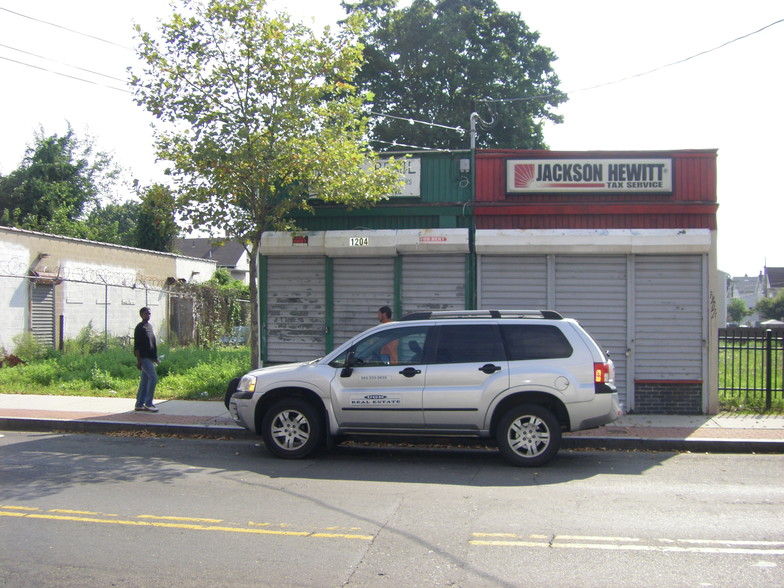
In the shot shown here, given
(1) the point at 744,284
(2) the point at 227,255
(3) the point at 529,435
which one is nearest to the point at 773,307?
(2) the point at 227,255

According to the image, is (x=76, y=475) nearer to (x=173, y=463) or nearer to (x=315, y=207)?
(x=173, y=463)

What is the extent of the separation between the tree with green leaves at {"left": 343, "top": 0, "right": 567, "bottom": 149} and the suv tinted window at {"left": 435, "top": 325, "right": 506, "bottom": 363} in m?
21.4

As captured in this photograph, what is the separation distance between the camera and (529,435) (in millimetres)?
8859

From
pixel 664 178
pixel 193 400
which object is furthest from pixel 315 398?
pixel 664 178

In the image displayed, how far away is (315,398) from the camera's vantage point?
9.26 meters

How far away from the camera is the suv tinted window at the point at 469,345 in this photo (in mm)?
9039

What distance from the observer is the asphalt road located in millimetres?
5125

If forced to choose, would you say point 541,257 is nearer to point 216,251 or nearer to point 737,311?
point 216,251

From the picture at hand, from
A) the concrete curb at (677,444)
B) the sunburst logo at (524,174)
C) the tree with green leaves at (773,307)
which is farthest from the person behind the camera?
the tree with green leaves at (773,307)

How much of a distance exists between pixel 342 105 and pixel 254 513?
752 cm

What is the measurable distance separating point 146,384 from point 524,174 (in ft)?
25.2

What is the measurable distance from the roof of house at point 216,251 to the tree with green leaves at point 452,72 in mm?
18420

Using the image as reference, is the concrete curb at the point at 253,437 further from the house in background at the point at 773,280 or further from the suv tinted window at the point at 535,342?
the house in background at the point at 773,280

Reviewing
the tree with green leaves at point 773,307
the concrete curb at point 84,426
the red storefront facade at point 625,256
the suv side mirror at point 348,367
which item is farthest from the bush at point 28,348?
the tree with green leaves at point 773,307
